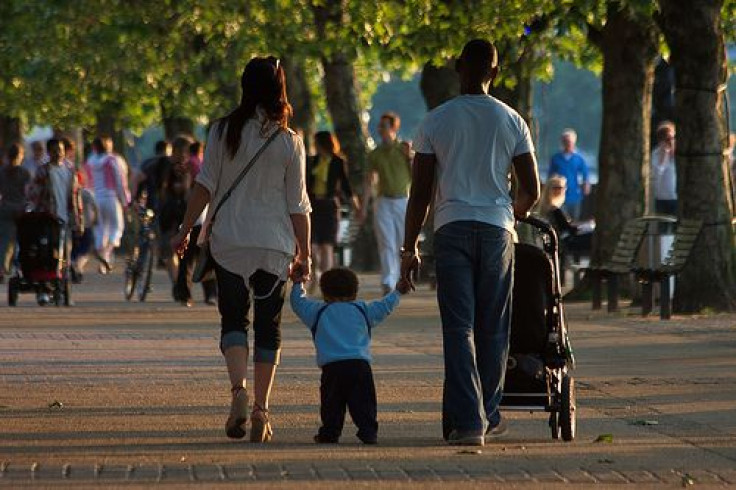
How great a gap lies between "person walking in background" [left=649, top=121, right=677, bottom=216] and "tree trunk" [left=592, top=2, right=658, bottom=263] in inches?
148

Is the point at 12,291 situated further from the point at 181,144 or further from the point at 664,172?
the point at 664,172

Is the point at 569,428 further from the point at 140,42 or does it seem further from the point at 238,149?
the point at 140,42

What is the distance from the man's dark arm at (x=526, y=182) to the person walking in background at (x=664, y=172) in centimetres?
1769

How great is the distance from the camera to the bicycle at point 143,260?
26203mm

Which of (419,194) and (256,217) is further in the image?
(256,217)

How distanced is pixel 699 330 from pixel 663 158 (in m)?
9.37

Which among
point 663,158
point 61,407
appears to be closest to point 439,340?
point 61,407

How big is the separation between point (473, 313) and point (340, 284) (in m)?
0.66

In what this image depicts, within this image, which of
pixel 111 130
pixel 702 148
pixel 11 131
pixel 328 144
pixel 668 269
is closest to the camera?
pixel 668 269

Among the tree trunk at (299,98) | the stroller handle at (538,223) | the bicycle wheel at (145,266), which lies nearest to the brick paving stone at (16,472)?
the stroller handle at (538,223)

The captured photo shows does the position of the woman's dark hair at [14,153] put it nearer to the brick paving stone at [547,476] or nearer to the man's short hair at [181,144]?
the man's short hair at [181,144]

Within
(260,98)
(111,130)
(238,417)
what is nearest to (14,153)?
(260,98)

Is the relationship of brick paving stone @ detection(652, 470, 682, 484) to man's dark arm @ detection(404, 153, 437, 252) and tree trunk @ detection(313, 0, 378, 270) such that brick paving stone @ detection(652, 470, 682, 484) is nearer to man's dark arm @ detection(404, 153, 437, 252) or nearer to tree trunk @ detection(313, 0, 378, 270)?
man's dark arm @ detection(404, 153, 437, 252)

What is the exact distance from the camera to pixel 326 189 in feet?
85.8
